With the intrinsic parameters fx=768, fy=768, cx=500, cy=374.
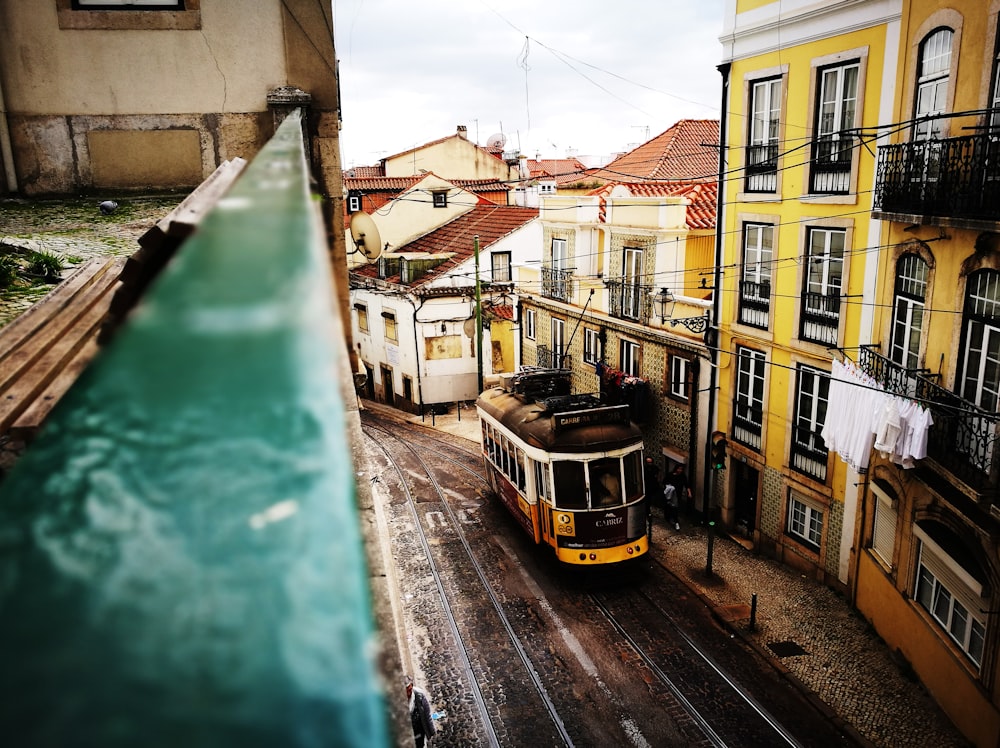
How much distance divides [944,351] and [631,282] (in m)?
11.2

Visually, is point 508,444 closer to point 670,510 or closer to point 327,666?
point 670,510

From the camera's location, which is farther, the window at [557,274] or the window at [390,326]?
the window at [390,326]

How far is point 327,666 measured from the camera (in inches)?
24.0

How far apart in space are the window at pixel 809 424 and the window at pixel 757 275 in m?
1.81

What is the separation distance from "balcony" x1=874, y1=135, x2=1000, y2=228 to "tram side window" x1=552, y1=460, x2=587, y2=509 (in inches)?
289

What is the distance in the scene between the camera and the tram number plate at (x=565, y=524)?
53.1 feet

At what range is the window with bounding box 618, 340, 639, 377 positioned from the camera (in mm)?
22573

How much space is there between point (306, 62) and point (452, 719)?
10200 mm

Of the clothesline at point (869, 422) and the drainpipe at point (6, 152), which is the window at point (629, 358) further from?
the drainpipe at point (6, 152)

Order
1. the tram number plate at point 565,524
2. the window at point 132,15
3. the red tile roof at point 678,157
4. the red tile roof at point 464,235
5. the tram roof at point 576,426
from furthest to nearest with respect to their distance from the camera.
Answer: the red tile roof at point 464,235 < the red tile roof at point 678,157 < the tram number plate at point 565,524 < the tram roof at point 576,426 < the window at point 132,15

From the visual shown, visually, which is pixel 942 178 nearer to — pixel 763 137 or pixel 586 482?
pixel 763 137

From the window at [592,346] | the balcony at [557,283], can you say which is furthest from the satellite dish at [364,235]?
the balcony at [557,283]

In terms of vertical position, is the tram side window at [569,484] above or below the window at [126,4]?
below

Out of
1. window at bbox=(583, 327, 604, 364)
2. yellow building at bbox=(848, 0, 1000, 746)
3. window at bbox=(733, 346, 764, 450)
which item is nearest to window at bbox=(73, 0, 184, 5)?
yellow building at bbox=(848, 0, 1000, 746)
